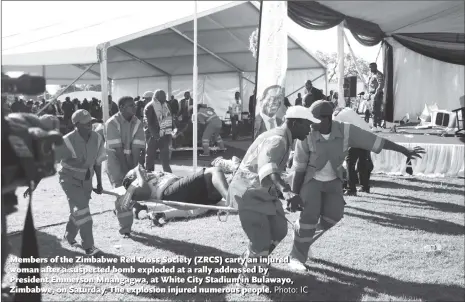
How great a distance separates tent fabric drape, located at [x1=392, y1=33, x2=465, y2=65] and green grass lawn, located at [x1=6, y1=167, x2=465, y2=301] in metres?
5.54

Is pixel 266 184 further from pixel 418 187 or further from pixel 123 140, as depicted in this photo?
pixel 418 187

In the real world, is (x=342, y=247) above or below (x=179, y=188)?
below

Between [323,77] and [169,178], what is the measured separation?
12.4 meters

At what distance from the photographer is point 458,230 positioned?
5852mm

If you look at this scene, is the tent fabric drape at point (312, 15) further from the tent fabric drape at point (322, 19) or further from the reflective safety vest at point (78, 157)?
the reflective safety vest at point (78, 157)

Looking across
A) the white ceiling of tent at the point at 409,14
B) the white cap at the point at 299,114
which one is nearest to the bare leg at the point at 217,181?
the white cap at the point at 299,114

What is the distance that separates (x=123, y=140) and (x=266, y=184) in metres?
2.90

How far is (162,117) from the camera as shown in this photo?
7.93 meters

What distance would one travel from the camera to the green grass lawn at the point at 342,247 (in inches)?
152

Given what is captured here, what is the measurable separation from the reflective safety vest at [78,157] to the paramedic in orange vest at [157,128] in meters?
3.10

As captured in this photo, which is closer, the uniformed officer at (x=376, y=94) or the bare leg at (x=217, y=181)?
the bare leg at (x=217, y=181)

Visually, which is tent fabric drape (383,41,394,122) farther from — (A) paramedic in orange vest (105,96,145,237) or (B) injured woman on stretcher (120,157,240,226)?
(A) paramedic in orange vest (105,96,145,237)

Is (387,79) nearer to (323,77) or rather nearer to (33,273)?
(323,77)

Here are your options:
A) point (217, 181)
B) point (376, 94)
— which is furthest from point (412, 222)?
point (376, 94)
